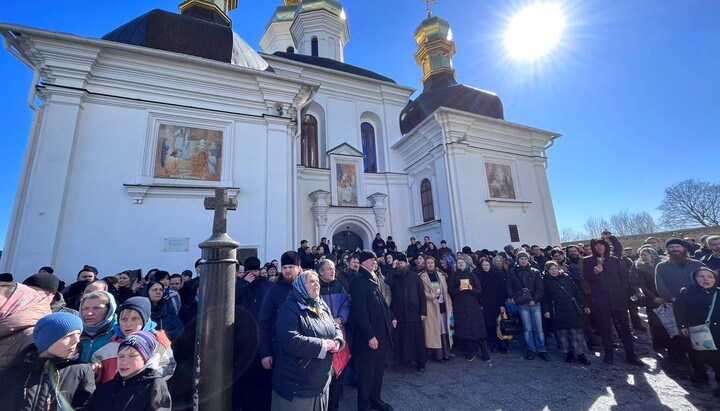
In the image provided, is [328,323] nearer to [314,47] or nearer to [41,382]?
[41,382]

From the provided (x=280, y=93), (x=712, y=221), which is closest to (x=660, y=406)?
(x=280, y=93)

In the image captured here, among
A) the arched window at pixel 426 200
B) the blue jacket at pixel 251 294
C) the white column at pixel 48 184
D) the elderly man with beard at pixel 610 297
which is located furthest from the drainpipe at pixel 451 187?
the white column at pixel 48 184

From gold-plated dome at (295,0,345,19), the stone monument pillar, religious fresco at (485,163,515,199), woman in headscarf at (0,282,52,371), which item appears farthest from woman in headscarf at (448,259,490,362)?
gold-plated dome at (295,0,345,19)

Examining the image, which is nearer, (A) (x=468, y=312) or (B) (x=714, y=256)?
(B) (x=714, y=256)

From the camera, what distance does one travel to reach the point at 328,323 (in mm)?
2576

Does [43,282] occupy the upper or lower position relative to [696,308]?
upper

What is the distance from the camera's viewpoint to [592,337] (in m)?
5.32

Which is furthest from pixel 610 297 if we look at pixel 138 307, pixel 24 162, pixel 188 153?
pixel 24 162

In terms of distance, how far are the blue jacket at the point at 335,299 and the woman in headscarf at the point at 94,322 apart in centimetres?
187

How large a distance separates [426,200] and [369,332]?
34.3ft

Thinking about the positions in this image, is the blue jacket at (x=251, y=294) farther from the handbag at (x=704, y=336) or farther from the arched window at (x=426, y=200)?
the arched window at (x=426, y=200)

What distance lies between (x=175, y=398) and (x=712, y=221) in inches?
1685

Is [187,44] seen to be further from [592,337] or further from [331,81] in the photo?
[592,337]

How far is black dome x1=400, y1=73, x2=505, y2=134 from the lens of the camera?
14422 millimetres
